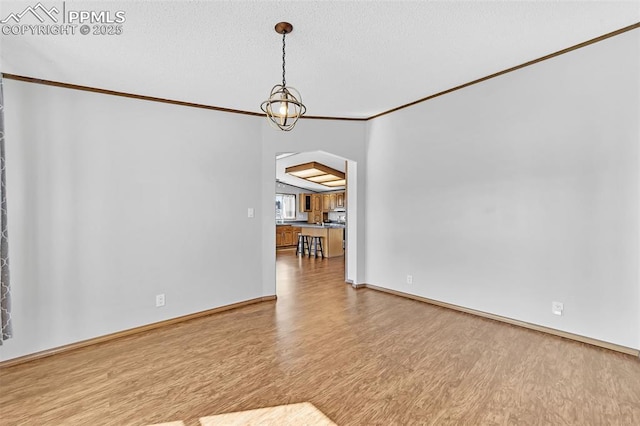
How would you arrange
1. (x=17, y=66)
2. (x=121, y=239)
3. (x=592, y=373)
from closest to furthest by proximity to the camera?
(x=592, y=373) → (x=17, y=66) → (x=121, y=239)

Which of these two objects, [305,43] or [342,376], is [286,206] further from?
[342,376]

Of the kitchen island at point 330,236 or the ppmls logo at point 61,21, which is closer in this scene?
the ppmls logo at point 61,21

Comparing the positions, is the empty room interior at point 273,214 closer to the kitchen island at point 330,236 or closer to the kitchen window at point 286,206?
the kitchen island at point 330,236

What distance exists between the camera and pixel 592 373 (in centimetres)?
234

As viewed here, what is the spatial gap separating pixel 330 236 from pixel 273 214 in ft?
13.1

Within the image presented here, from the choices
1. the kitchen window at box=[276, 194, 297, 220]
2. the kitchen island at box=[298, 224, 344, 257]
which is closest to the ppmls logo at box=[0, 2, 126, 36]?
the kitchen island at box=[298, 224, 344, 257]

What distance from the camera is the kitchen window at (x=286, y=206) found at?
11633mm

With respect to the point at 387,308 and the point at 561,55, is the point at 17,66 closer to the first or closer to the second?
the point at 387,308

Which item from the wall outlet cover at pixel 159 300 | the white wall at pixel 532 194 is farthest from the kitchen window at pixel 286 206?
the wall outlet cover at pixel 159 300

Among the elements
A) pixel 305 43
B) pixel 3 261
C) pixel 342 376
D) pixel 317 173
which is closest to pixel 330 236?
pixel 317 173

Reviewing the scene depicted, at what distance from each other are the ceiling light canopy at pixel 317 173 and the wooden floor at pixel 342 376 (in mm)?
5500

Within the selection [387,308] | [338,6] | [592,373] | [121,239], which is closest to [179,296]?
[121,239]

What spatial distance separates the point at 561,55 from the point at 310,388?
3.65 meters

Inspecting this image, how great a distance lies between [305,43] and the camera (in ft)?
8.43
